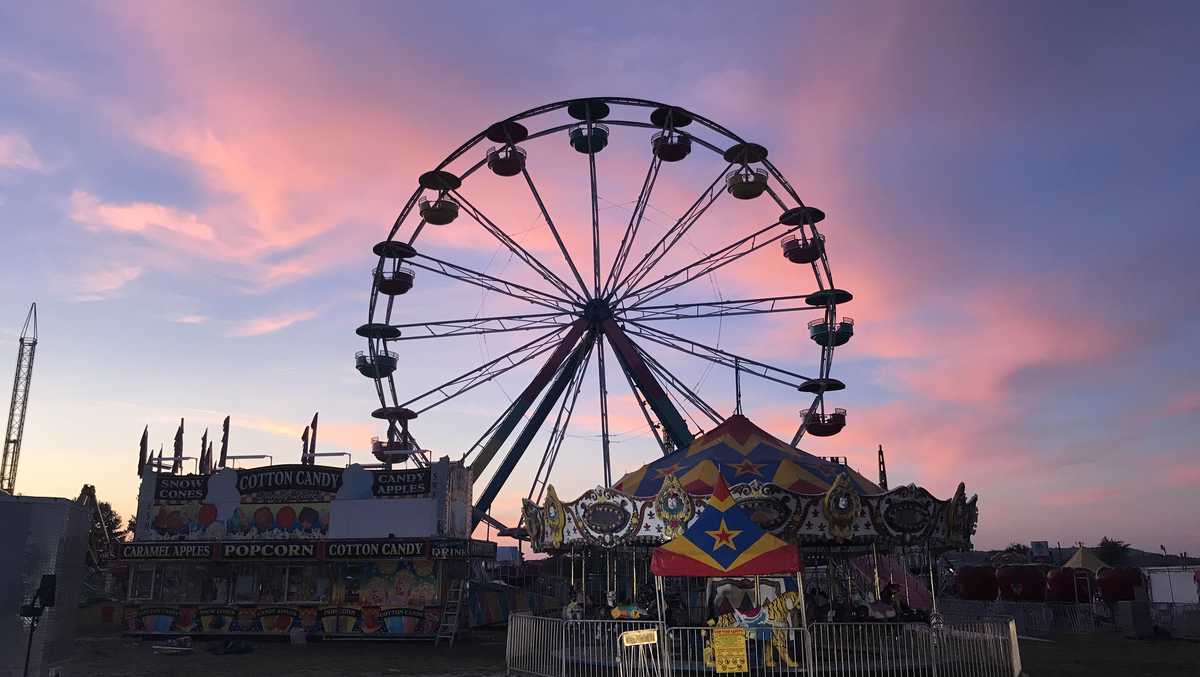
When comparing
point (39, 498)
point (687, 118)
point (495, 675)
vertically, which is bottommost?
point (495, 675)

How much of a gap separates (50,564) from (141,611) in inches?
797

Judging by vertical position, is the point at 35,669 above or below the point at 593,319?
below

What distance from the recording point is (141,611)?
88.0ft

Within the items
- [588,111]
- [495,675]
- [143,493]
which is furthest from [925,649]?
[143,493]

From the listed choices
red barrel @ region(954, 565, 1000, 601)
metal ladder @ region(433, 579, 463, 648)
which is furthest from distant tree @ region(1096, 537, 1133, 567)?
metal ladder @ region(433, 579, 463, 648)

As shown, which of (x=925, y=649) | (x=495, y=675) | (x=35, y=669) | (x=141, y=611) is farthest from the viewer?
(x=141, y=611)

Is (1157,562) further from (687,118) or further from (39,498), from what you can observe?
(39,498)

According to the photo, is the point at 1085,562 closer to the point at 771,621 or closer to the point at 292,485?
the point at 771,621

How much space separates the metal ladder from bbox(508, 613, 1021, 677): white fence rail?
8557mm

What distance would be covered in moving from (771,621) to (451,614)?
13.8m

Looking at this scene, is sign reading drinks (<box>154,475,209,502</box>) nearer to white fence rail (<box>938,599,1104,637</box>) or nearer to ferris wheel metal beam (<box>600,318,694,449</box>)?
ferris wheel metal beam (<box>600,318,694,449</box>)

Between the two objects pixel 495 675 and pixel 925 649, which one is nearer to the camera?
pixel 925 649

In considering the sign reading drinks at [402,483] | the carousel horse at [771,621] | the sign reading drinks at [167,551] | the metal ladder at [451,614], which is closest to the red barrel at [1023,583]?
the metal ladder at [451,614]

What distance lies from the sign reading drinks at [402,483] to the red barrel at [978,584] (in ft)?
77.9
